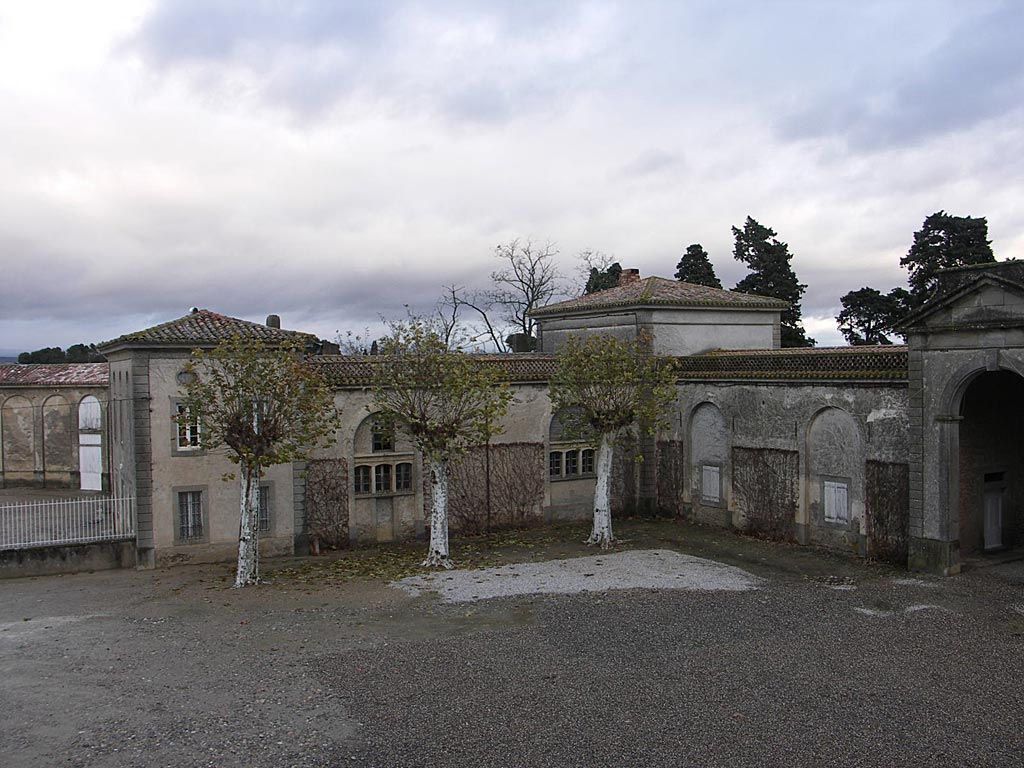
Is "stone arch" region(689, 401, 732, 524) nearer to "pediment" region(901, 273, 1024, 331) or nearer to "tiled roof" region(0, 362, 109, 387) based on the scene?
"pediment" region(901, 273, 1024, 331)

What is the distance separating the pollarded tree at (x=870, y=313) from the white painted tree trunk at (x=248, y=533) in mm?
32724

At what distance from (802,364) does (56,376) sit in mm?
33846

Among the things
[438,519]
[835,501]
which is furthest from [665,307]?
[438,519]

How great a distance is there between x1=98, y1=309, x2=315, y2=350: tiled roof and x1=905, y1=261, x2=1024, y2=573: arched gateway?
51.2ft

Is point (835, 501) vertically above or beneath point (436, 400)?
beneath

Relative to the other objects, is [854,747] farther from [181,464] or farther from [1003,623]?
[181,464]

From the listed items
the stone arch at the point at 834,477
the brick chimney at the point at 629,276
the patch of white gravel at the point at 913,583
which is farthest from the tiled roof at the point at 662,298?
the patch of white gravel at the point at 913,583

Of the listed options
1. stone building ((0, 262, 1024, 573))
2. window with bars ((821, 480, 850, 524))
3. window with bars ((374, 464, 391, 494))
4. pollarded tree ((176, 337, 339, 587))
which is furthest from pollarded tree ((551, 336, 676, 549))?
pollarded tree ((176, 337, 339, 587))

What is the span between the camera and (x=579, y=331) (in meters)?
31.4

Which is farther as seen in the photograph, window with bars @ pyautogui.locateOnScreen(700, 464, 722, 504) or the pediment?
window with bars @ pyautogui.locateOnScreen(700, 464, 722, 504)

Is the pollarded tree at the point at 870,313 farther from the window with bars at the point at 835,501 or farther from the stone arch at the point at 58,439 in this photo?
the stone arch at the point at 58,439

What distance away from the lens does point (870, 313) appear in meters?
44.7

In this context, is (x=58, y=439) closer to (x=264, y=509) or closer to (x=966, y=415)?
(x=264, y=509)

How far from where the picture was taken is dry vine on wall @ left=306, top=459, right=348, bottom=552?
2458cm
